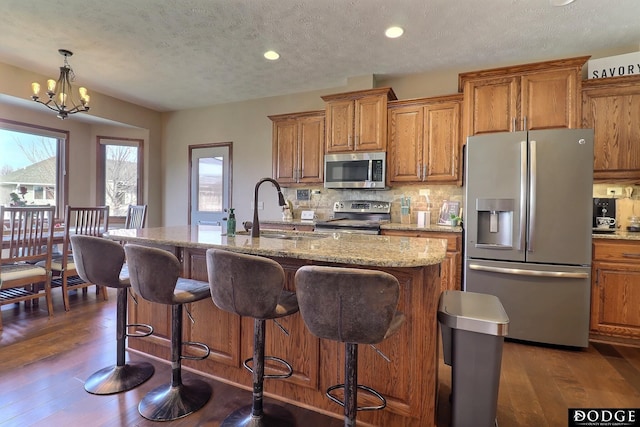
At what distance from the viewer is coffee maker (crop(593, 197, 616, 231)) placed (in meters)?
2.96

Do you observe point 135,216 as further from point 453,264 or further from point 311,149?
point 453,264

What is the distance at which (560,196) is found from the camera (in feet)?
8.34

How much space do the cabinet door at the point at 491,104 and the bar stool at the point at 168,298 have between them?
2.88 m

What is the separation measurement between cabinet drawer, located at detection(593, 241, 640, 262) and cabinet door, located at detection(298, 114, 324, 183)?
9.21ft

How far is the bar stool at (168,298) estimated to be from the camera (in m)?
1.59

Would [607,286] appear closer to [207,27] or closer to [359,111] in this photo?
[359,111]

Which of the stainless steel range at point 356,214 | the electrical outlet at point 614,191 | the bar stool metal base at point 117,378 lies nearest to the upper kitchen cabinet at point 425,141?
the stainless steel range at point 356,214

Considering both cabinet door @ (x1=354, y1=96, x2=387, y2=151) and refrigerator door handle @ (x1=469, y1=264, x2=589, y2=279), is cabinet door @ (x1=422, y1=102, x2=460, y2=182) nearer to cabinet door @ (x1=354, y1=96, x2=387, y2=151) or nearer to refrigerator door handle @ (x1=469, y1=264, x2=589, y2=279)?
cabinet door @ (x1=354, y1=96, x2=387, y2=151)

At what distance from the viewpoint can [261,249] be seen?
1599mm

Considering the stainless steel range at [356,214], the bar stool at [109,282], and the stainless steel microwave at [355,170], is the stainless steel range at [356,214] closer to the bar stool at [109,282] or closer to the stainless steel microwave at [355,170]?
the stainless steel microwave at [355,170]

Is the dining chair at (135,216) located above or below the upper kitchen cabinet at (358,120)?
below

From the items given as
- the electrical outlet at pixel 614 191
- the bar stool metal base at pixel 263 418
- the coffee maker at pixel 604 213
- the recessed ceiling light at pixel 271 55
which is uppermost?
the recessed ceiling light at pixel 271 55
